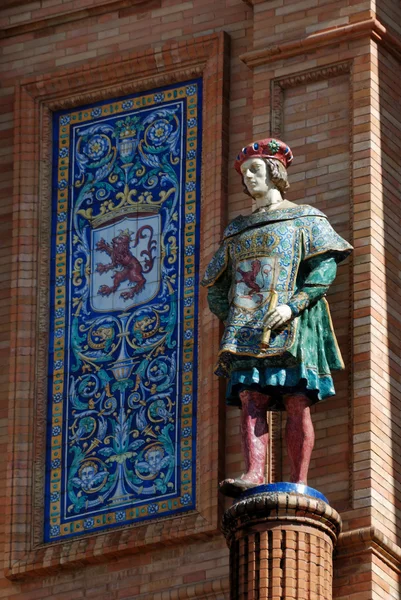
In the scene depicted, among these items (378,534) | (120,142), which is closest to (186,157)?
(120,142)

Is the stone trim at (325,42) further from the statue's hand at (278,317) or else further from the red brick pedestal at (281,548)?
the red brick pedestal at (281,548)

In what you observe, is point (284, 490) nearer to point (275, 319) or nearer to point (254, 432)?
point (254, 432)

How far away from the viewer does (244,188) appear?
18.7 metres

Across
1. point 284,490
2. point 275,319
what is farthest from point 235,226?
point 284,490

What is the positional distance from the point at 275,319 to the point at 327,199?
1.43 m

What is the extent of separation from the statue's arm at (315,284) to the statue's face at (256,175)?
0.62 m

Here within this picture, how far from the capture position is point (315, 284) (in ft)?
58.0

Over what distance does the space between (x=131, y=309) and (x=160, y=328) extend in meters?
0.30

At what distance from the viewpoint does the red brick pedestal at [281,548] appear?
666 inches

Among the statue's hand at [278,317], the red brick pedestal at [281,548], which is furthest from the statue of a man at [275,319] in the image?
the red brick pedestal at [281,548]

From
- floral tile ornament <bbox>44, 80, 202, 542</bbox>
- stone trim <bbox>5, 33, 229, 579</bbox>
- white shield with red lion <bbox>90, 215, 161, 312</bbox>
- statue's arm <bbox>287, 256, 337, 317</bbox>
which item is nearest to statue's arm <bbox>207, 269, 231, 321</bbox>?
statue's arm <bbox>287, 256, 337, 317</bbox>

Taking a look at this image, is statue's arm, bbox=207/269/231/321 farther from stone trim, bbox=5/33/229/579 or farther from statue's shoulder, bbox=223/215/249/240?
stone trim, bbox=5/33/229/579

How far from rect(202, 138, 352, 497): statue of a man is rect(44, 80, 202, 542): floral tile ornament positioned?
3.68 ft

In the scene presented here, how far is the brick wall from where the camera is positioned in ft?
58.4
